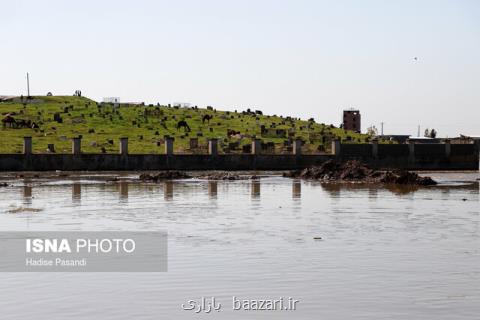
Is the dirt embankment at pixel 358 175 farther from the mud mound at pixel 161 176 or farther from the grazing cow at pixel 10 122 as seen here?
the grazing cow at pixel 10 122

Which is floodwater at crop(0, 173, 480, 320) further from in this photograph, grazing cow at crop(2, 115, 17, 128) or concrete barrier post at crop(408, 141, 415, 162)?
grazing cow at crop(2, 115, 17, 128)

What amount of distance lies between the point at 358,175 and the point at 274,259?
3212 centimetres

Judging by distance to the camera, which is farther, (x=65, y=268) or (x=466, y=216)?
(x=466, y=216)

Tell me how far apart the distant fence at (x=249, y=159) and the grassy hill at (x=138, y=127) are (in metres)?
10.1

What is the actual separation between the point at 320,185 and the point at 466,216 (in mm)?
18917

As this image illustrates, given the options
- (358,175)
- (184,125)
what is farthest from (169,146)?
(184,125)

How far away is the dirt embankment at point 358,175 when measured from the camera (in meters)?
46.2

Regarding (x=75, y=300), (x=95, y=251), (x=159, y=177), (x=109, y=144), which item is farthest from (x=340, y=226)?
(x=109, y=144)

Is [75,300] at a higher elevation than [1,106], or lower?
lower

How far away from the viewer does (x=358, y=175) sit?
49281mm

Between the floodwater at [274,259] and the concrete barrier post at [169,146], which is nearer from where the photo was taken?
the floodwater at [274,259]

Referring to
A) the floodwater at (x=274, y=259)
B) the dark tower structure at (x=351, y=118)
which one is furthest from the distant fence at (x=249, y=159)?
the dark tower structure at (x=351, y=118)

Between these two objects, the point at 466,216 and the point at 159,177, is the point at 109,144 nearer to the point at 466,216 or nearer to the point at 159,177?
the point at 159,177

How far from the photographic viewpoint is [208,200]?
34.4 m
